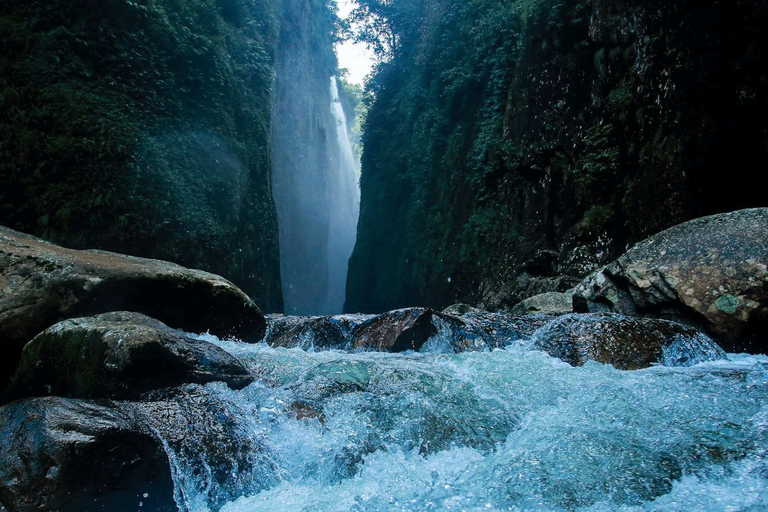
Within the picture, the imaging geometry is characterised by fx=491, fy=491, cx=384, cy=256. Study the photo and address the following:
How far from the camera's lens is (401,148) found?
17.8 meters

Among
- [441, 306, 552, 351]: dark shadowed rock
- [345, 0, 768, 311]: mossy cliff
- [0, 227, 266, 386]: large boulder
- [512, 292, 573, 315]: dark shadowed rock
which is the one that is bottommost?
[441, 306, 552, 351]: dark shadowed rock

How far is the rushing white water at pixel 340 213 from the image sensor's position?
116 ft

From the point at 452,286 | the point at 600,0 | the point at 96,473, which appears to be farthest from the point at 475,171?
the point at 96,473

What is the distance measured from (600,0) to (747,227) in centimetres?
575

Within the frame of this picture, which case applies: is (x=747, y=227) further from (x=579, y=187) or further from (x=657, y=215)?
(x=579, y=187)

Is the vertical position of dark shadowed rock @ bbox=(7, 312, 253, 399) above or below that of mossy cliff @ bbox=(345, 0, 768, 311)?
below

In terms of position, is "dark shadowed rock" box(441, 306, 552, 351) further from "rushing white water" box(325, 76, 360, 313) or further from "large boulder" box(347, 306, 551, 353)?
"rushing white water" box(325, 76, 360, 313)

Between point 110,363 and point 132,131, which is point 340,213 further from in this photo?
point 110,363

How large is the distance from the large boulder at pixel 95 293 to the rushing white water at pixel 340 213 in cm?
2823

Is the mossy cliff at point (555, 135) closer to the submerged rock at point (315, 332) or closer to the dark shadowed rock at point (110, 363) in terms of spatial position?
the submerged rock at point (315, 332)

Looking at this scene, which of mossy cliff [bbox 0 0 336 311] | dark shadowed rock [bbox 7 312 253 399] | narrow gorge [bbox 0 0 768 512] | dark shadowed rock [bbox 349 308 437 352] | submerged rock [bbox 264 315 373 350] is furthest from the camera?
mossy cliff [bbox 0 0 336 311]

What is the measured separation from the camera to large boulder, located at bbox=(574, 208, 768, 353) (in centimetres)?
385

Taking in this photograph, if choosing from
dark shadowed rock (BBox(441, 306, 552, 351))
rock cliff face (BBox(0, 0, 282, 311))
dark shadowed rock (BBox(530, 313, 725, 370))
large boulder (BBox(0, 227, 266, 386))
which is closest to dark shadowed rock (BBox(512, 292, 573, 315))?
dark shadowed rock (BBox(441, 306, 552, 351))

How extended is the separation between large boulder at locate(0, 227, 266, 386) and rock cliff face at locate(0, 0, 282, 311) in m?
2.76
